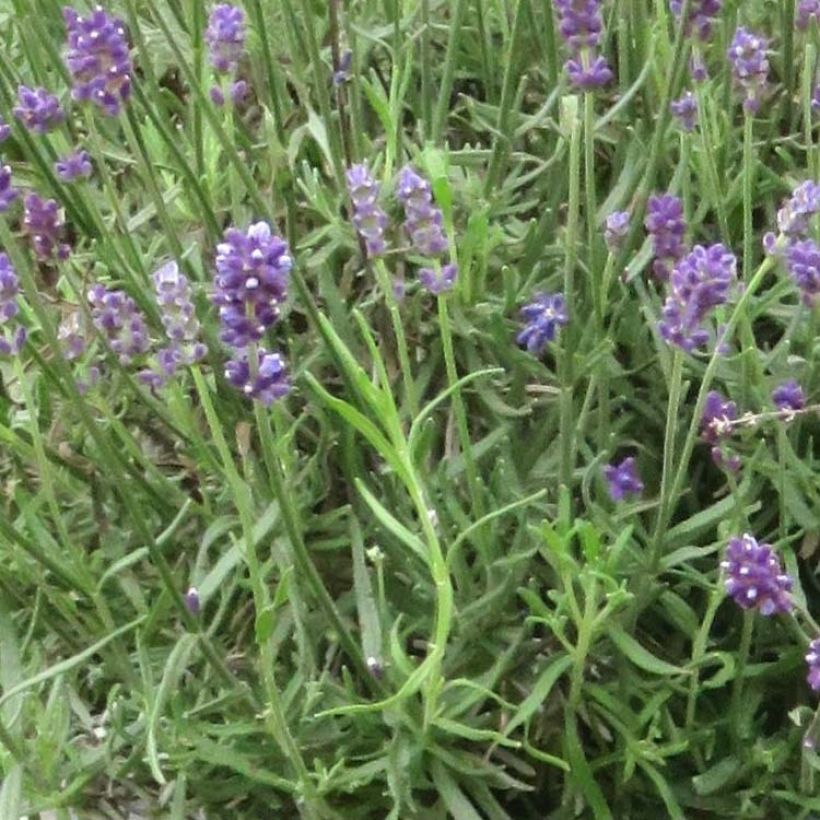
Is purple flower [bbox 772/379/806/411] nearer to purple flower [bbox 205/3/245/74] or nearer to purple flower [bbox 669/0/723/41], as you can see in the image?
purple flower [bbox 669/0/723/41]

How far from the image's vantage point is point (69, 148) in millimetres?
1062

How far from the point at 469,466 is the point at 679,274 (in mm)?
251

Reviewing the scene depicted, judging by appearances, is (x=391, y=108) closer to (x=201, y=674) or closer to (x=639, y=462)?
(x=639, y=462)

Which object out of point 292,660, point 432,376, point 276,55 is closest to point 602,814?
point 292,660

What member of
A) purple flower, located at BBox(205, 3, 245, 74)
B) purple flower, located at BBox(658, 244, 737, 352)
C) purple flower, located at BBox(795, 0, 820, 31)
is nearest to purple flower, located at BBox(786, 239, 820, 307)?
purple flower, located at BBox(658, 244, 737, 352)

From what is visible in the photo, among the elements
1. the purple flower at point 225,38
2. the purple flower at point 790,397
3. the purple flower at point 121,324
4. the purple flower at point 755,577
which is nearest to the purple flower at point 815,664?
the purple flower at point 755,577

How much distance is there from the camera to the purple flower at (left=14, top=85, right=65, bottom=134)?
965mm

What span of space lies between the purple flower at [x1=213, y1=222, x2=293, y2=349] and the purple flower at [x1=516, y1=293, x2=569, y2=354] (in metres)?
0.35

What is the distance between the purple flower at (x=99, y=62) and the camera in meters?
0.92

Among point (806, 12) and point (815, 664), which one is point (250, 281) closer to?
point (815, 664)

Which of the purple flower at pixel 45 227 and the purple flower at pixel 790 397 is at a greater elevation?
the purple flower at pixel 45 227

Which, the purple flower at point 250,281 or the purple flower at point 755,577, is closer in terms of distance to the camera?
the purple flower at point 250,281

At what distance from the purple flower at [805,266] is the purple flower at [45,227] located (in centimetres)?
53

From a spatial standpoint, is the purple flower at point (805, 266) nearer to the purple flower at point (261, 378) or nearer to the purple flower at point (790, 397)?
the purple flower at point (790, 397)
